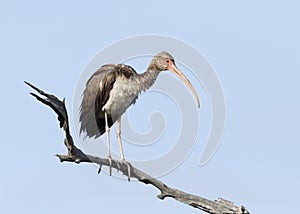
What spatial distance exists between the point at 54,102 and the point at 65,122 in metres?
0.45

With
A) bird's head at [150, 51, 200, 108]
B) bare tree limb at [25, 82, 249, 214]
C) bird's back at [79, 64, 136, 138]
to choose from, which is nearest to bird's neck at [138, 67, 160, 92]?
Answer: bird's head at [150, 51, 200, 108]

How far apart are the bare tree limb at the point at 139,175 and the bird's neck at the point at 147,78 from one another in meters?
2.87

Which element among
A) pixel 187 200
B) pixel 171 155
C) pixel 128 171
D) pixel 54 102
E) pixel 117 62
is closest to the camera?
pixel 54 102

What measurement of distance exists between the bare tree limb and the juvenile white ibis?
90.2 inches

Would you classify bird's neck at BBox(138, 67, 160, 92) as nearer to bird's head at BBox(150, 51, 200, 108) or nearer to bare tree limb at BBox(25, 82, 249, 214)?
bird's head at BBox(150, 51, 200, 108)

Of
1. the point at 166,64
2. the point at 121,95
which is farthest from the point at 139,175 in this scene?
the point at 166,64

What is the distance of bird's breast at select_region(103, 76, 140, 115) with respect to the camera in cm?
1716

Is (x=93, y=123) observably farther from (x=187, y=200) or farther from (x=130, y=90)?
(x=187, y=200)

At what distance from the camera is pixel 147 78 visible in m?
17.8

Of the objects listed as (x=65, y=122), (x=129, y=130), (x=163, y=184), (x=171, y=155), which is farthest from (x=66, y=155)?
(x=129, y=130)

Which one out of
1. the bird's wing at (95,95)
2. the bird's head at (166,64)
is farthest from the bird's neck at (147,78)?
the bird's wing at (95,95)

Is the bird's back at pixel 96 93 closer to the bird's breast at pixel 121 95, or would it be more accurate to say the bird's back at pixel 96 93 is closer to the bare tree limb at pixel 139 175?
the bird's breast at pixel 121 95

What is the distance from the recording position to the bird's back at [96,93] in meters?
17.1

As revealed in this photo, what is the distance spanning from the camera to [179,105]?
17703 millimetres
